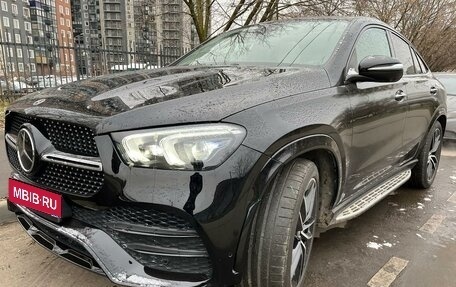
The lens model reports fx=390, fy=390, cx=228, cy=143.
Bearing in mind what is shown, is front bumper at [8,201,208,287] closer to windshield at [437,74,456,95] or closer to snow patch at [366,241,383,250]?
snow patch at [366,241,383,250]

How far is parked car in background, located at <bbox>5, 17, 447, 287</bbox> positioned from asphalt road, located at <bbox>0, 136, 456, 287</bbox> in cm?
41

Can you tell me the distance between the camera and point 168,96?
6.01 feet

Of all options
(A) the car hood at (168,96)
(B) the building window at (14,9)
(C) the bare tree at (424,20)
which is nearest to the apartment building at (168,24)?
(C) the bare tree at (424,20)

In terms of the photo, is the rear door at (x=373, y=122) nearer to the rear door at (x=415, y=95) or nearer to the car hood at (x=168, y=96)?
the rear door at (x=415, y=95)

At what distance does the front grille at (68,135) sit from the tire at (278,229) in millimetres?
799

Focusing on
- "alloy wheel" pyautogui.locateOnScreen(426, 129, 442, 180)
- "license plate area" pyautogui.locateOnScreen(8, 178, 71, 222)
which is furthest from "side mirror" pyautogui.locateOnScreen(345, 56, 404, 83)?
"alloy wheel" pyautogui.locateOnScreen(426, 129, 442, 180)

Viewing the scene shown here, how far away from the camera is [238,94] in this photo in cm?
184

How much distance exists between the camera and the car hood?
165cm

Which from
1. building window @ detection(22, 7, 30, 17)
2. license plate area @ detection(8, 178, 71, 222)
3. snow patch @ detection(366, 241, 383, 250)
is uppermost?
building window @ detection(22, 7, 30, 17)

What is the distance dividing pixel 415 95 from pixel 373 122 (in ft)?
3.40

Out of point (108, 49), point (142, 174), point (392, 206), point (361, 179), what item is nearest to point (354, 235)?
point (361, 179)

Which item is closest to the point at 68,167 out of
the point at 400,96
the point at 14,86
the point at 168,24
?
the point at 400,96

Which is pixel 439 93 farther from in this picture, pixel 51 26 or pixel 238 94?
pixel 51 26

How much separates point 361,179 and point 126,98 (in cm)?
174
